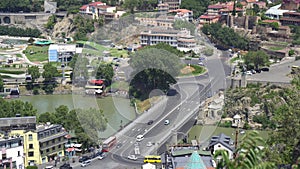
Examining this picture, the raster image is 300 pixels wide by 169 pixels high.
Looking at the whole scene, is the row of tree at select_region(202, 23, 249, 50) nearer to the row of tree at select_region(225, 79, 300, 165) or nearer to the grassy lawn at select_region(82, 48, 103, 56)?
the grassy lawn at select_region(82, 48, 103, 56)

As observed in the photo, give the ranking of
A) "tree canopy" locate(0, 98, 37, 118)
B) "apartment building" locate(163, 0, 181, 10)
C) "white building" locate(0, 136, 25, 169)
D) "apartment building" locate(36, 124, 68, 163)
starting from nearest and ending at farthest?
"white building" locate(0, 136, 25, 169), "apartment building" locate(36, 124, 68, 163), "tree canopy" locate(0, 98, 37, 118), "apartment building" locate(163, 0, 181, 10)

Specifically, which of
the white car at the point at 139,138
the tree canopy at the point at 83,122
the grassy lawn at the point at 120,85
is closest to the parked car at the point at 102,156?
the tree canopy at the point at 83,122

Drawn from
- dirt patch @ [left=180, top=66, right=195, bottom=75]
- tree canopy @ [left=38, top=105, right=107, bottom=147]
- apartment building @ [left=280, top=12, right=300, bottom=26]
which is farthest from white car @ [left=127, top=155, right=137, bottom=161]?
apartment building @ [left=280, top=12, right=300, bottom=26]

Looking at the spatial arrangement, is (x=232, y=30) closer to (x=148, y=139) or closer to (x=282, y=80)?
(x=282, y=80)

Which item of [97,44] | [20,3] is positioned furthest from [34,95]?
[20,3]

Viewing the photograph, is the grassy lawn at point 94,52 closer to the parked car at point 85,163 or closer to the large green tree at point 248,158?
the parked car at point 85,163

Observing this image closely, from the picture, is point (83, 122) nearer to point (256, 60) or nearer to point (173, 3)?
point (256, 60)
